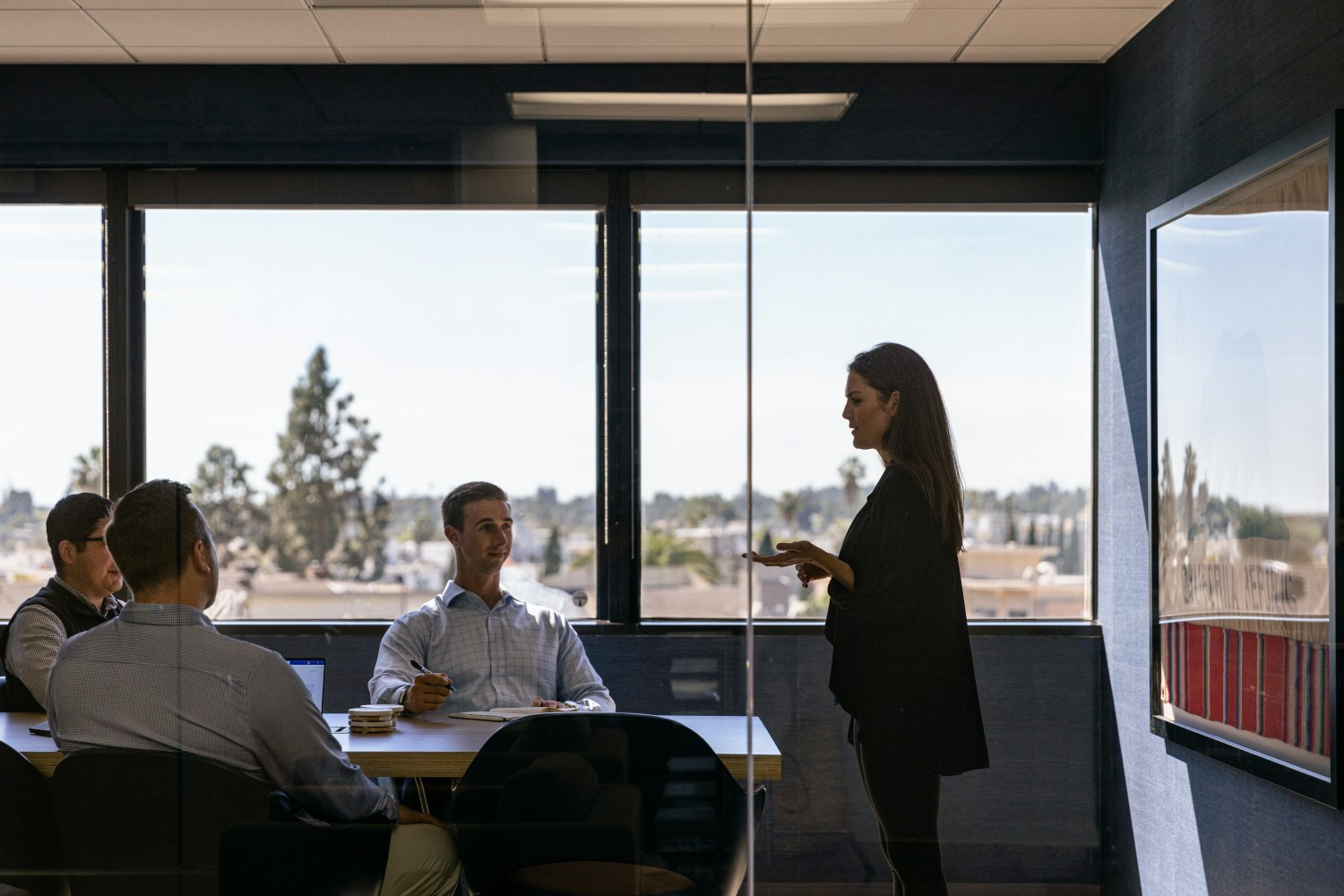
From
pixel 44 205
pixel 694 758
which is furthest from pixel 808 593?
pixel 44 205

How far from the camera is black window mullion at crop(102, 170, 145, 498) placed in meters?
2.61

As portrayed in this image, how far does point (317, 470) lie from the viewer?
8.53 ft

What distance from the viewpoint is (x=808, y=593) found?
2568mm

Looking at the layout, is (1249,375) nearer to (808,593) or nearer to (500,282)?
(808,593)

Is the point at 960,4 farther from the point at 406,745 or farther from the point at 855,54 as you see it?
the point at 406,745

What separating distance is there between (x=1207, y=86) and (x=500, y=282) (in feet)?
5.47

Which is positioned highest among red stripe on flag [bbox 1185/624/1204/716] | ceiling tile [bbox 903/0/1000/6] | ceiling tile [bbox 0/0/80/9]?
ceiling tile [bbox 0/0/80/9]

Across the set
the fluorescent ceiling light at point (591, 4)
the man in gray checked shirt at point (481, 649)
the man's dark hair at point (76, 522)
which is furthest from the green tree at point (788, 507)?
the man's dark hair at point (76, 522)

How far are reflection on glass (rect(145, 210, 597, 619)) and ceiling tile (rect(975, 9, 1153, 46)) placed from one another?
110 cm

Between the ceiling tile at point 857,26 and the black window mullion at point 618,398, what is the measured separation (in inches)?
22.6

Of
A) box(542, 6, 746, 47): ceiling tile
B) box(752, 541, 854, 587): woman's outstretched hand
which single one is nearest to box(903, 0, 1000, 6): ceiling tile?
box(542, 6, 746, 47): ceiling tile

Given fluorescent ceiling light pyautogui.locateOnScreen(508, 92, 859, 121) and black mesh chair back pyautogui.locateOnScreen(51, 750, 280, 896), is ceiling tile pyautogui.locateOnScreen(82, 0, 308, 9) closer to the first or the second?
fluorescent ceiling light pyautogui.locateOnScreen(508, 92, 859, 121)

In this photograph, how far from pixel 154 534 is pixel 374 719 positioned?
60cm

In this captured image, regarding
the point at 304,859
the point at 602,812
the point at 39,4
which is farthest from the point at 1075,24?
the point at 304,859
